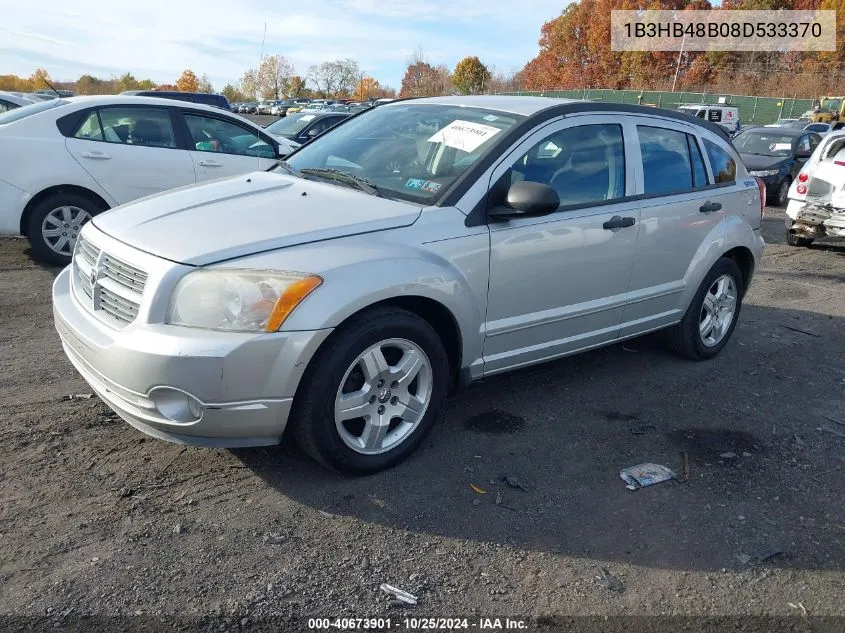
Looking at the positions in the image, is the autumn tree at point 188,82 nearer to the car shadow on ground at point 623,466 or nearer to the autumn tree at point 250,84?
the autumn tree at point 250,84

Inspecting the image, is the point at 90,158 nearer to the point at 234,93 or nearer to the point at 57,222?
the point at 57,222

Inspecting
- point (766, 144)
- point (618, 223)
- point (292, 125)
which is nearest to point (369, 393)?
point (618, 223)

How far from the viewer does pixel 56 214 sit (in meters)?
6.82

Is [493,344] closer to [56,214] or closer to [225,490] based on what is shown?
[225,490]

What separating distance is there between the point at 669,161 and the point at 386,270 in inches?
100

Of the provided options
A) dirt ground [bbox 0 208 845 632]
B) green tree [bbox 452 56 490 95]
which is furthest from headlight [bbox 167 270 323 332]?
green tree [bbox 452 56 490 95]

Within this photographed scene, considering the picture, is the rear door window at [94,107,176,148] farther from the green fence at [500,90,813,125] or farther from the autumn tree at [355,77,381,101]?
the autumn tree at [355,77,381,101]

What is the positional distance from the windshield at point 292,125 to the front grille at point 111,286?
10767 mm

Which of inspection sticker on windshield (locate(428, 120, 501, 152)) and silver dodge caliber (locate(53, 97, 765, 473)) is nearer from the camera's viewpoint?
silver dodge caliber (locate(53, 97, 765, 473))

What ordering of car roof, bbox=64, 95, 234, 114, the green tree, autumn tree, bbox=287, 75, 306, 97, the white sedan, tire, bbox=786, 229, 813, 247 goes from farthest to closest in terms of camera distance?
1. autumn tree, bbox=287, 75, 306, 97
2. the green tree
3. tire, bbox=786, 229, 813, 247
4. car roof, bbox=64, 95, 234, 114
5. the white sedan

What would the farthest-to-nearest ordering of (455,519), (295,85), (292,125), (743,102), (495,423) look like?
(295,85), (743,102), (292,125), (495,423), (455,519)

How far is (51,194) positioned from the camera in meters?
6.79

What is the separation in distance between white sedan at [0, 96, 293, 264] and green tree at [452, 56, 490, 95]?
86.3 meters

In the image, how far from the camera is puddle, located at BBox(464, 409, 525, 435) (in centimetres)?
396
